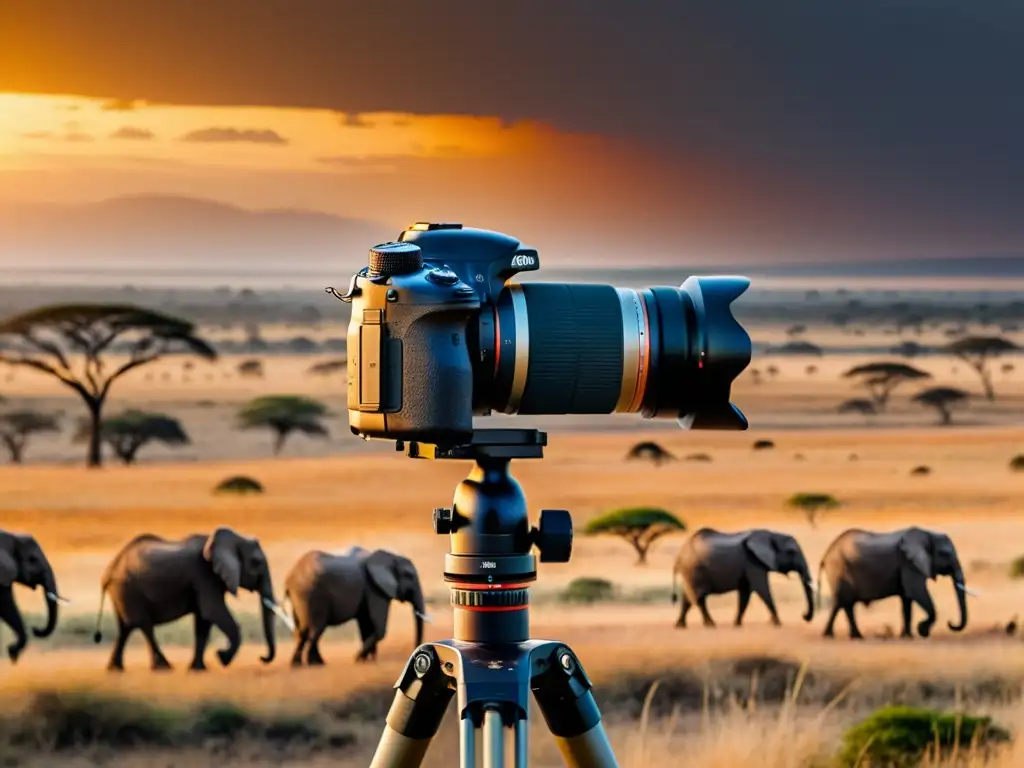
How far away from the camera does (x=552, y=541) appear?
10.5 ft

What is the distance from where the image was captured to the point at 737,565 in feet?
30.2

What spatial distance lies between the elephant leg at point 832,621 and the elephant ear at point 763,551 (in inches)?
14.1

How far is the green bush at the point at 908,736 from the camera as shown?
20.7 ft

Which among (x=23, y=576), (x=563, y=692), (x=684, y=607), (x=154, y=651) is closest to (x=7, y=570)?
(x=23, y=576)

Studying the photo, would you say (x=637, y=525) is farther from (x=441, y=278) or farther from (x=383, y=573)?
(x=441, y=278)

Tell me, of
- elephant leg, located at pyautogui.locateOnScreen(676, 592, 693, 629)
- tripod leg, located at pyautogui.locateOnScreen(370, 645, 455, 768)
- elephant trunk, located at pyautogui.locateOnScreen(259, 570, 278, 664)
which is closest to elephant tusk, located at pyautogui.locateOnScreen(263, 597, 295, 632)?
elephant trunk, located at pyautogui.locateOnScreen(259, 570, 278, 664)

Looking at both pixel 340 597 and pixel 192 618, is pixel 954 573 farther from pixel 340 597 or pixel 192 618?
pixel 192 618

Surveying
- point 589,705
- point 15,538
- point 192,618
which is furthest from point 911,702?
point 589,705

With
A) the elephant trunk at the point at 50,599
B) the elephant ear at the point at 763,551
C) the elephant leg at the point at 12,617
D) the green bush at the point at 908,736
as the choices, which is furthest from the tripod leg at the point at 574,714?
the elephant ear at the point at 763,551

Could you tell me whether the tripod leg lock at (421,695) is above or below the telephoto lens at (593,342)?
below

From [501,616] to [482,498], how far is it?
21cm

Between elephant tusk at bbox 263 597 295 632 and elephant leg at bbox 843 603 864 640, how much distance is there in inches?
108

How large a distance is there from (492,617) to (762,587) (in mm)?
6118

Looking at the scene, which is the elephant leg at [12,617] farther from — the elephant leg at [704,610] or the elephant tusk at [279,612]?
the elephant leg at [704,610]
